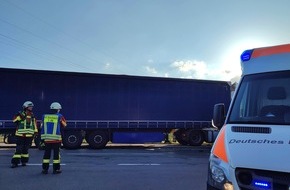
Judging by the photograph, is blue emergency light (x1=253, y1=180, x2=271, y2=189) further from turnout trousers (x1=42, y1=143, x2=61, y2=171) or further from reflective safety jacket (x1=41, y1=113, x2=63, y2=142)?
reflective safety jacket (x1=41, y1=113, x2=63, y2=142)

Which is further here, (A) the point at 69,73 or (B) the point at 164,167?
(A) the point at 69,73

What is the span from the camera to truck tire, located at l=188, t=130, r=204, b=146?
19.6 metres

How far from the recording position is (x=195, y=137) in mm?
19656

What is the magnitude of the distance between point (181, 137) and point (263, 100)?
50.6ft

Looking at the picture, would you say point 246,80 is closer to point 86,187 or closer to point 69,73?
point 86,187

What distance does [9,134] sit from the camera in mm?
16703

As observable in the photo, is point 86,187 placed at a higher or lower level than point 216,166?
lower

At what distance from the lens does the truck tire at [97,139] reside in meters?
17.8

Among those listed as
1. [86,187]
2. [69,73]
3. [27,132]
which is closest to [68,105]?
[69,73]

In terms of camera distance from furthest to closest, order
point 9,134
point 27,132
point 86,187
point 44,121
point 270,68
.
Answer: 1. point 9,134
2. point 27,132
3. point 44,121
4. point 86,187
5. point 270,68

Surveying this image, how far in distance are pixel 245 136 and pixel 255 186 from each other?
25.3 inches

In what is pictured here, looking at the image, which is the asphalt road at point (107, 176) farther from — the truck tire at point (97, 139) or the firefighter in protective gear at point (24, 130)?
the truck tire at point (97, 139)

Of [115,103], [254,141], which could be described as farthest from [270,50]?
[115,103]

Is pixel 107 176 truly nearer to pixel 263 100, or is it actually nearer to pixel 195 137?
pixel 263 100
